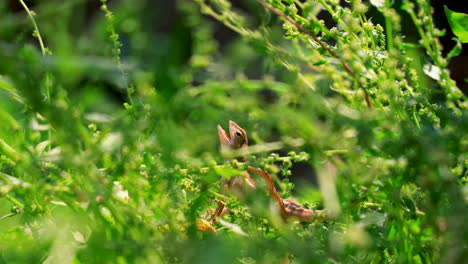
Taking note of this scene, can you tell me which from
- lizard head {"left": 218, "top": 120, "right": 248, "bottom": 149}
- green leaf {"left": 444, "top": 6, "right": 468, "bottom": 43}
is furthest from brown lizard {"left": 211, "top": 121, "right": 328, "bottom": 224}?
green leaf {"left": 444, "top": 6, "right": 468, "bottom": 43}

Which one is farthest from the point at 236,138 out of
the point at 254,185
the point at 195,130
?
the point at 195,130

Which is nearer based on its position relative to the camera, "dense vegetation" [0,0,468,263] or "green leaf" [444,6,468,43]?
"dense vegetation" [0,0,468,263]

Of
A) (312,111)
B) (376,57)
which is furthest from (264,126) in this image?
(376,57)

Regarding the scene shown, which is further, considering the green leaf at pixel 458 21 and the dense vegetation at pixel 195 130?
the green leaf at pixel 458 21

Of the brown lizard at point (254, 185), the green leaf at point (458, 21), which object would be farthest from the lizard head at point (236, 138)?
the green leaf at point (458, 21)

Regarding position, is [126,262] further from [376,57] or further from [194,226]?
[376,57]

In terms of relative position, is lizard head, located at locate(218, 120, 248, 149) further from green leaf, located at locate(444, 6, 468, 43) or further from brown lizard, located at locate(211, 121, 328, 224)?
green leaf, located at locate(444, 6, 468, 43)

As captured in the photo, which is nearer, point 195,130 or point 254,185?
point 195,130

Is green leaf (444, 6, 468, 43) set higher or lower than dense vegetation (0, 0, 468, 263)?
lower

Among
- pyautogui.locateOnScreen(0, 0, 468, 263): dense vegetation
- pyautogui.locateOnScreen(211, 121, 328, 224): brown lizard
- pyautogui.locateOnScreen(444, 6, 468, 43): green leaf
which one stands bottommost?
pyautogui.locateOnScreen(211, 121, 328, 224): brown lizard

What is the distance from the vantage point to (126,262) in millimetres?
198

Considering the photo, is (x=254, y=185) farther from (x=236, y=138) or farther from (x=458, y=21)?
(x=458, y=21)

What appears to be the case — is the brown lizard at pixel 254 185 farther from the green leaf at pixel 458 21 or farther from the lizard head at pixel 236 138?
the green leaf at pixel 458 21

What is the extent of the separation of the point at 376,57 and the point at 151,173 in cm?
15
